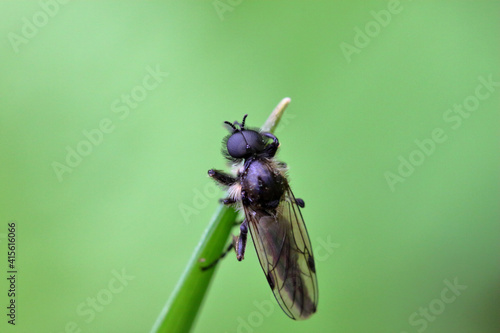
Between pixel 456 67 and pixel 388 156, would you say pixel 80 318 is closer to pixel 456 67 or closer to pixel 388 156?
pixel 388 156

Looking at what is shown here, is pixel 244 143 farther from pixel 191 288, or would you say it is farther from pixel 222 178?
pixel 191 288

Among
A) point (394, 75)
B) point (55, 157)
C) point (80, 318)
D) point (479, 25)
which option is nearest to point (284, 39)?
point (394, 75)

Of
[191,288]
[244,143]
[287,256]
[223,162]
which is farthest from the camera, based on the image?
[223,162]

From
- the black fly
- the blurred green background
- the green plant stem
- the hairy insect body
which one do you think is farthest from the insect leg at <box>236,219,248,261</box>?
the green plant stem

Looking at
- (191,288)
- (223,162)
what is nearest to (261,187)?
(223,162)

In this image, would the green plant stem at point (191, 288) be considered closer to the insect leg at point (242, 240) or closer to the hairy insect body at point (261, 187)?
the hairy insect body at point (261, 187)

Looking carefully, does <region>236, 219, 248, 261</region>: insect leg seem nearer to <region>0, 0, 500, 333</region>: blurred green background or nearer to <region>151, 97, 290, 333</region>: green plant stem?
<region>0, 0, 500, 333</region>: blurred green background
